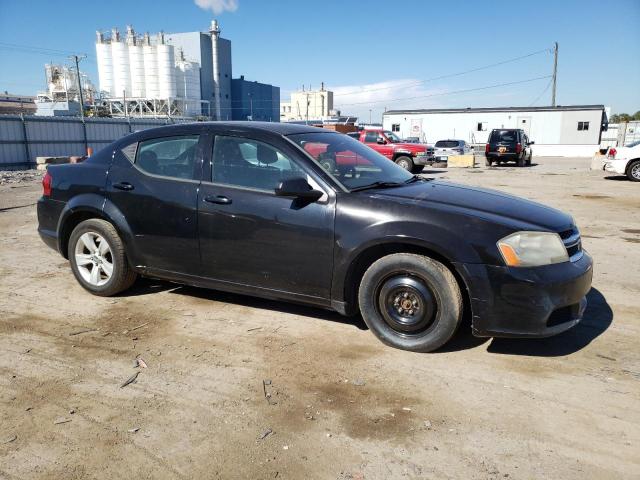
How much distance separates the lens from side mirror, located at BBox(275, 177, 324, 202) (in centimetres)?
365

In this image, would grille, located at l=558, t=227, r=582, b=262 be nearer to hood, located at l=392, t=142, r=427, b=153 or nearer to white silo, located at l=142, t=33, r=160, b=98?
hood, located at l=392, t=142, r=427, b=153

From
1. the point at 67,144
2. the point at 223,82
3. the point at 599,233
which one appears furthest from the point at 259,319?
the point at 223,82

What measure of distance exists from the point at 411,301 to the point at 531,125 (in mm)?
45596

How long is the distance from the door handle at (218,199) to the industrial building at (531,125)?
43400 millimetres

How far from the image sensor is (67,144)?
2384cm

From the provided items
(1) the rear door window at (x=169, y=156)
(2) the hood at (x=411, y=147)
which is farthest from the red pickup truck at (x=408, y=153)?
(1) the rear door window at (x=169, y=156)

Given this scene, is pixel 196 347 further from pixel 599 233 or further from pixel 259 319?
pixel 599 233

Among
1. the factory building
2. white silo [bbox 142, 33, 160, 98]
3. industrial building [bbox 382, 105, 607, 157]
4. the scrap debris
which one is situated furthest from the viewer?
the factory building

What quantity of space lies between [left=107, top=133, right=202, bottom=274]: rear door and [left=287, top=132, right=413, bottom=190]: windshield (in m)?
1.00

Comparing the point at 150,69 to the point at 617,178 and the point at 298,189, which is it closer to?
the point at 617,178

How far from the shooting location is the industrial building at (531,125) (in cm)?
4231

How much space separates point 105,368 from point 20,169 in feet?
68.5

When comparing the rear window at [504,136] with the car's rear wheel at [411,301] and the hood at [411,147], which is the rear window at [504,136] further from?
the car's rear wheel at [411,301]

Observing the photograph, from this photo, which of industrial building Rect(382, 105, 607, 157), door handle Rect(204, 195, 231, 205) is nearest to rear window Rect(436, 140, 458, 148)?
industrial building Rect(382, 105, 607, 157)
